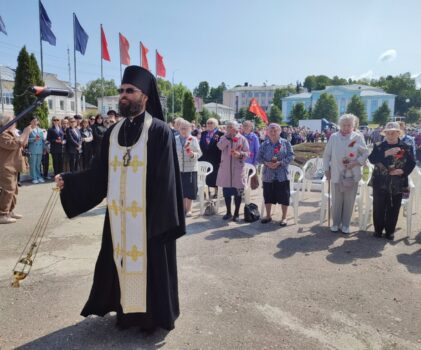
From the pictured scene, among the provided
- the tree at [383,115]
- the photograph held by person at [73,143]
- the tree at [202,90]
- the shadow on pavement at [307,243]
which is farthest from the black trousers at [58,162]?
the tree at [202,90]

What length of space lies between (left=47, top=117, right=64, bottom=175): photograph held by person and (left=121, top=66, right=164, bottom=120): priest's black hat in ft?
30.5

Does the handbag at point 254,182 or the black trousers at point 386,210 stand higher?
the handbag at point 254,182

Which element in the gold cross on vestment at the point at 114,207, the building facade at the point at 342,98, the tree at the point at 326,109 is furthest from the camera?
the building facade at the point at 342,98

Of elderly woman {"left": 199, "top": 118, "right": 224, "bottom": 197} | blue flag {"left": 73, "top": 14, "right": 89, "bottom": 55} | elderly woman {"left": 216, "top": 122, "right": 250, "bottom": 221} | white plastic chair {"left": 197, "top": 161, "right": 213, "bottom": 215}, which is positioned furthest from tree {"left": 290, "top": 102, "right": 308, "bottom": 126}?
elderly woman {"left": 216, "top": 122, "right": 250, "bottom": 221}

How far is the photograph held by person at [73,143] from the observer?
11.6 meters

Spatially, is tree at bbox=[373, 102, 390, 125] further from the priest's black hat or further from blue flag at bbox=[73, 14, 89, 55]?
the priest's black hat

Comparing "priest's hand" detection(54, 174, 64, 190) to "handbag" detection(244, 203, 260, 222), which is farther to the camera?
"handbag" detection(244, 203, 260, 222)

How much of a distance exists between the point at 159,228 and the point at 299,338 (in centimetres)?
156

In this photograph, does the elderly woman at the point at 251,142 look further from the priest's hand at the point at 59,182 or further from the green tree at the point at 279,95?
the green tree at the point at 279,95

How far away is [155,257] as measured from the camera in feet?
10.0

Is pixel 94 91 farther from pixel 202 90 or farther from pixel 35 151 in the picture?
pixel 35 151

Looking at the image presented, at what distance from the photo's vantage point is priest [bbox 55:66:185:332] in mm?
3014

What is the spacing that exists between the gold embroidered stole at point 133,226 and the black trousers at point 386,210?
4.46 meters

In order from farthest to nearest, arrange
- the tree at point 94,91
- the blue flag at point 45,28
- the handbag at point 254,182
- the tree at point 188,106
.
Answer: the tree at point 94,91 → the tree at point 188,106 → the blue flag at point 45,28 → the handbag at point 254,182
